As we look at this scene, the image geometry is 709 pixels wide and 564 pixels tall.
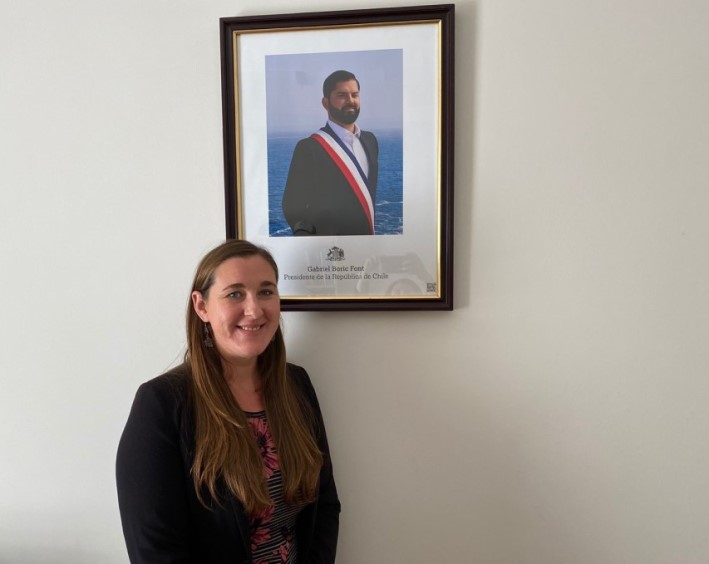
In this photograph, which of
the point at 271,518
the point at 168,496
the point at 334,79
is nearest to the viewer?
the point at 168,496

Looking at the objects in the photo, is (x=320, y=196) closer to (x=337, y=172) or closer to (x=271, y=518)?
(x=337, y=172)

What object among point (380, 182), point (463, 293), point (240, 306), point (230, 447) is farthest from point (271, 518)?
point (380, 182)

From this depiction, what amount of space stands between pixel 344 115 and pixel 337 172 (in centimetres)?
14

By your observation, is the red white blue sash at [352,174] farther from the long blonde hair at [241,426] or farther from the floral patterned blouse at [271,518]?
the floral patterned blouse at [271,518]

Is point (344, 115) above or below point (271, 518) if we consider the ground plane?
above

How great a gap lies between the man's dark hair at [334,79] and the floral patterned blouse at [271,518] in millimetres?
796

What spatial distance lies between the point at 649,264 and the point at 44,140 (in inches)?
61.7

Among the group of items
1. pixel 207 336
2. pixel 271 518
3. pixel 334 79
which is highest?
pixel 334 79

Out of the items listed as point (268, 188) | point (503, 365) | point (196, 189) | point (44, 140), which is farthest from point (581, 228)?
point (44, 140)

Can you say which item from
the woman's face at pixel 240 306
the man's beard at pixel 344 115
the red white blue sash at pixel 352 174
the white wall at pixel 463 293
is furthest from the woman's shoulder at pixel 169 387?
the man's beard at pixel 344 115

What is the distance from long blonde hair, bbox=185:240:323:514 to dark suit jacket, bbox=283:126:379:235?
175mm

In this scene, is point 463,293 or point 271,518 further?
point 463,293

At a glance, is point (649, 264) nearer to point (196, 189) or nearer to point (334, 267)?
point (334, 267)

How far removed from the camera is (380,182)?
4.07ft
